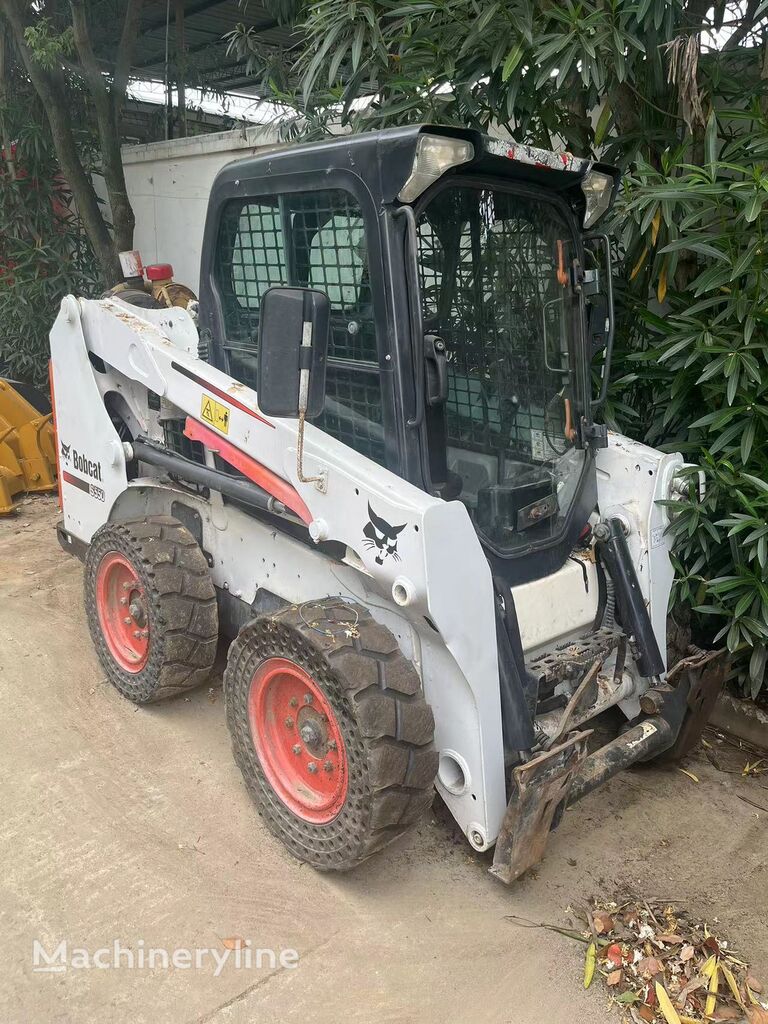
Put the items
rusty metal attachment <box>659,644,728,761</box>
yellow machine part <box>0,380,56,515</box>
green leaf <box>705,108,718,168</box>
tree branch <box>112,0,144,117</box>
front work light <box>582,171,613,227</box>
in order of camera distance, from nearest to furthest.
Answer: front work light <box>582,171,613,227</box>, rusty metal attachment <box>659,644,728,761</box>, green leaf <box>705,108,718,168</box>, yellow machine part <box>0,380,56,515</box>, tree branch <box>112,0,144,117</box>

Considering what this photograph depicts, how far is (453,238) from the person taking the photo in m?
2.46

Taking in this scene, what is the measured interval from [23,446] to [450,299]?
14.1 feet

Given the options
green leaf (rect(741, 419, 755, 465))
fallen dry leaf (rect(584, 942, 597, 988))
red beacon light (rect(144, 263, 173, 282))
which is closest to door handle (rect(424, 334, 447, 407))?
green leaf (rect(741, 419, 755, 465))

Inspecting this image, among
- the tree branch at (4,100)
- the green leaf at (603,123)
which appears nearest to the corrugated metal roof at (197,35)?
the tree branch at (4,100)

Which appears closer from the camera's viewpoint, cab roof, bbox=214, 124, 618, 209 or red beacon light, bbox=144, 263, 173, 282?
cab roof, bbox=214, 124, 618, 209

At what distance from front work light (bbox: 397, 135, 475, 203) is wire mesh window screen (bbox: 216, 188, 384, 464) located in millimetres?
205

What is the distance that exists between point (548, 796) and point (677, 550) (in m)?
1.14

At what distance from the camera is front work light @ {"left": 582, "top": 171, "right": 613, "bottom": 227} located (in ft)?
8.95

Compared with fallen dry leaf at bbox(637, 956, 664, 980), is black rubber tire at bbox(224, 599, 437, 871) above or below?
above

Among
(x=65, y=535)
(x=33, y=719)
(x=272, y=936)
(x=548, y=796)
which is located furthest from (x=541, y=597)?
(x=65, y=535)

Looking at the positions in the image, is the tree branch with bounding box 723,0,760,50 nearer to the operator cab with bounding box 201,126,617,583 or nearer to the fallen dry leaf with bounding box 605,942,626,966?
the operator cab with bounding box 201,126,617,583

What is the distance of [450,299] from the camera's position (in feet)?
8.15

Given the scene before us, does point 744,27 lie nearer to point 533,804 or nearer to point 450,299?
point 450,299

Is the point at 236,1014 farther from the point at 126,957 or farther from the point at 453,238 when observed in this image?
the point at 453,238
